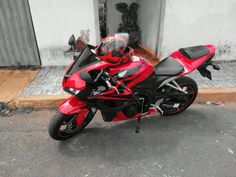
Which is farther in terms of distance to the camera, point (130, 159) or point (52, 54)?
point (52, 54)

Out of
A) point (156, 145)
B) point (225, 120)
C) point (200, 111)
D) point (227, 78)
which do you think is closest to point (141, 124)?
point (156, 145)

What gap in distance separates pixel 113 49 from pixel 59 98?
1834mm

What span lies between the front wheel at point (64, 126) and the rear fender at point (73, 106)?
4.3 inches

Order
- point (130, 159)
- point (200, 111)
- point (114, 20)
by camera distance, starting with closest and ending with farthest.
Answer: point (130, 159)
point (200, 111)
point (114, 20)

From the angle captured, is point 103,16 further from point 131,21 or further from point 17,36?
point 17,36

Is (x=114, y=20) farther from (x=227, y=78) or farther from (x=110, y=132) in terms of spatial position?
(x=110, y=132)

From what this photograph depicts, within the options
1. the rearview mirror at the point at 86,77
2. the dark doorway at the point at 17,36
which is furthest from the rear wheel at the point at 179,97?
the dark doorway at the point at 17,36

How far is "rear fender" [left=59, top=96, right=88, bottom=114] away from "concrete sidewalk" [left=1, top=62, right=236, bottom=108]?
1.14m

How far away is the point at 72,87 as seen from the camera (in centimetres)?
244

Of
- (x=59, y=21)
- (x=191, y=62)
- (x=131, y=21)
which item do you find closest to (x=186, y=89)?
(x=191, y=62)

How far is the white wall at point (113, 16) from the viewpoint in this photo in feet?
21.9

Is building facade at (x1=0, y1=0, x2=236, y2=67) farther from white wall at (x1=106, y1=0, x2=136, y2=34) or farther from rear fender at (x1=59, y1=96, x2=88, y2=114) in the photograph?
rear fender at (x1=59, y1=96, x2=88, y2=114)

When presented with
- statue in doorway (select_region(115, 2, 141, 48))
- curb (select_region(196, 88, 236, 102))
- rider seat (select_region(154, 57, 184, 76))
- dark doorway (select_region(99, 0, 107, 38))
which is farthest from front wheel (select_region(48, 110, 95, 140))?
dark doorway (select_region(99, 0, 107, 38))

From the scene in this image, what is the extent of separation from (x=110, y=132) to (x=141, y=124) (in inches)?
20.8
